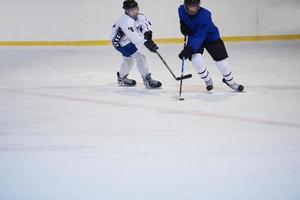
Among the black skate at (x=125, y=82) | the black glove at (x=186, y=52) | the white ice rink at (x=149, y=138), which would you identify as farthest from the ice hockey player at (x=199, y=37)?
the black skate at (x=125, y=82)

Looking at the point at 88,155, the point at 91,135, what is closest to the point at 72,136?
the point at 91,135

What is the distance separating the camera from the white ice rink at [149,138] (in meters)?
2.67

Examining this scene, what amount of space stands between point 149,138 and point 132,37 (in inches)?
75.0

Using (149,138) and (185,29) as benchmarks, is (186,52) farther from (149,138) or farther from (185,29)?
(149,138)

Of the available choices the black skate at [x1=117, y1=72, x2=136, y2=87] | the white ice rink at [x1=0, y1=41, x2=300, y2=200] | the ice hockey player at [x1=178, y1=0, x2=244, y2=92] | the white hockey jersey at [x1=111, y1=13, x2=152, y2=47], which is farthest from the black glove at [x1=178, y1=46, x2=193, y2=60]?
the black skate at [x1=117, y1=72, x2=136, y2=87]

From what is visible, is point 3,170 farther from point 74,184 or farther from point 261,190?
point 261,190

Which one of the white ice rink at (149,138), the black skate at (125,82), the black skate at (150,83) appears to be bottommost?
the black skate at (125,82)

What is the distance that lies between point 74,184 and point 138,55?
3.00m

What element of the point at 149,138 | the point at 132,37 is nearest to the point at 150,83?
the point at 132,37

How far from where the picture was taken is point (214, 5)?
956cm

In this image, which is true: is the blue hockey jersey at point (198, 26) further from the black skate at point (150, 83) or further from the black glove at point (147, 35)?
the black skate at point (150, 83)

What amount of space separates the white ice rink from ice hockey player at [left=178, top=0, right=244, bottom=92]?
0.21 m

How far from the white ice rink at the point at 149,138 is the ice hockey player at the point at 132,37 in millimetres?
134

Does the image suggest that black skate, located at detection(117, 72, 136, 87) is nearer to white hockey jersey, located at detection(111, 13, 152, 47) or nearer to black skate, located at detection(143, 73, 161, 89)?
black skate, located at detection(143, 73, 161, 89)
